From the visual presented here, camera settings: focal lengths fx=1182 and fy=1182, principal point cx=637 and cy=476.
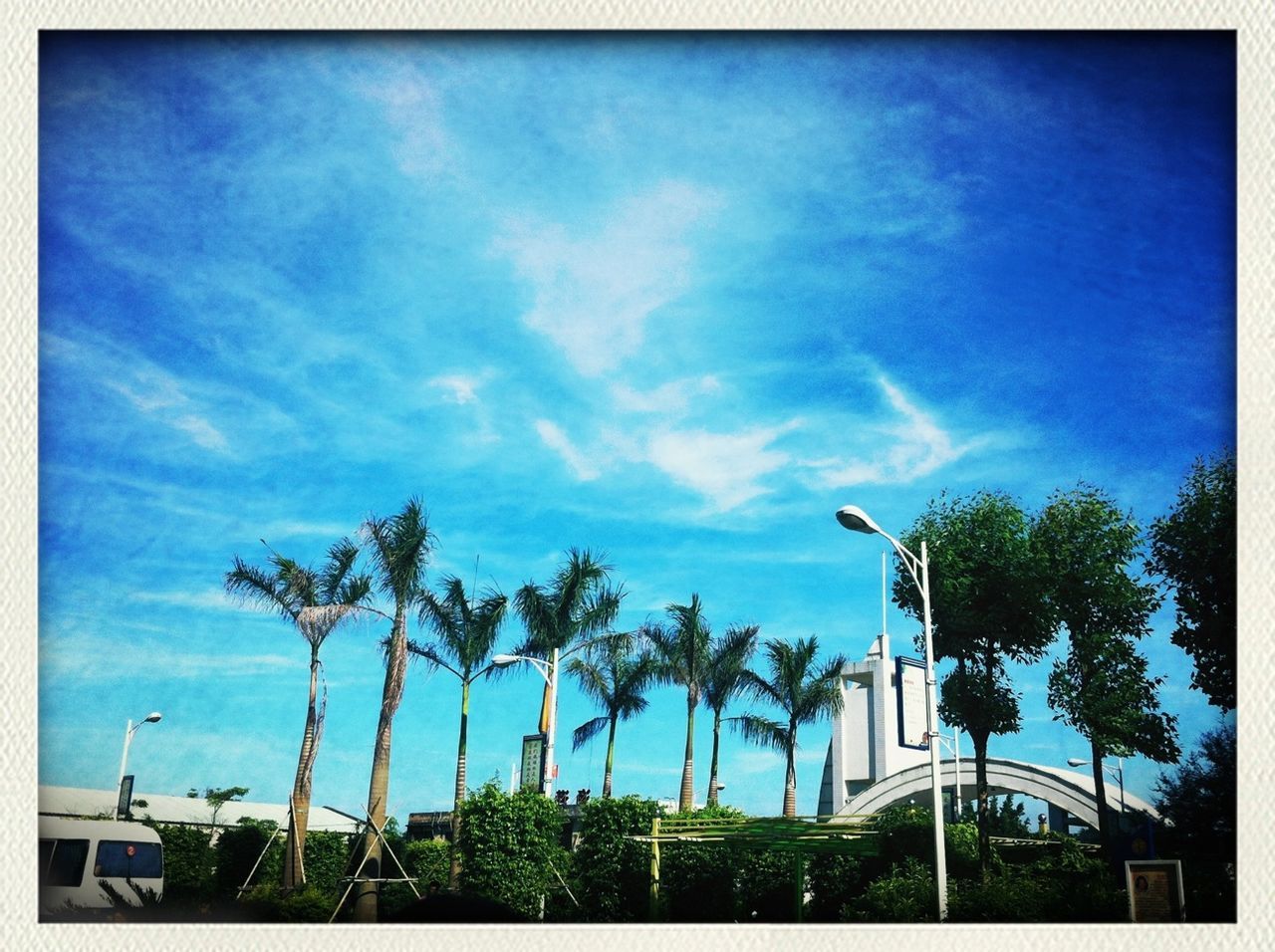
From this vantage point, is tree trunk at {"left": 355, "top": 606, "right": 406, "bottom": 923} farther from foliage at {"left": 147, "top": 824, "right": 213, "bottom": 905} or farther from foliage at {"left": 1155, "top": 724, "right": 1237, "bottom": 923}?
foliage at {"left": 1155, "top": 724, "right": 1237, "bottom": 923}

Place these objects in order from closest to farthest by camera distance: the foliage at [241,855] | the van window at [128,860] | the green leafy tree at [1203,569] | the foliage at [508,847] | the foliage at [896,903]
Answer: the foliage at [896,903] < the green leafy tree at [1203,569] < the van window at [128,860] < the foliage at [508,847] < the foliage at [241,855]

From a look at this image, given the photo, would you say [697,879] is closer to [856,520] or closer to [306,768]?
[306,768]

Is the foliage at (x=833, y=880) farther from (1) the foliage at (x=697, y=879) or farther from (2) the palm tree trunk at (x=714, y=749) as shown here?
(2) the palm tree trunk at (x=714, y=749)

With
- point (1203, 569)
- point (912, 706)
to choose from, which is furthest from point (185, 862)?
point (912, 706)

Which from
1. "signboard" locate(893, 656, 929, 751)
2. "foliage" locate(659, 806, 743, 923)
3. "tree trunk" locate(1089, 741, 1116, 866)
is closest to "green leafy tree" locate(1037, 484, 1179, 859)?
"tree trunk" locate(1089, 741, 1116, 866)

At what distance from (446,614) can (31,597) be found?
396 inches

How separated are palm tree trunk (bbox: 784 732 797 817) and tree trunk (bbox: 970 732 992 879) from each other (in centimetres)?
803

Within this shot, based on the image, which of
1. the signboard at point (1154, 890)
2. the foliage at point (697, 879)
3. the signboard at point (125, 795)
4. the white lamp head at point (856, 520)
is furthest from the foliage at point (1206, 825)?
the signboard at point (125, 795)

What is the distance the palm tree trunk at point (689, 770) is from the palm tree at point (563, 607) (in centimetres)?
527

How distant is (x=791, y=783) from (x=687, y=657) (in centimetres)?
438

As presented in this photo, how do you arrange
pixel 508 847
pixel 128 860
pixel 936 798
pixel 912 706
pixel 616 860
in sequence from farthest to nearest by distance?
pixel 912 706, pixel 616 860, pixel 508 847, pixel 128 860, pixel 936 798

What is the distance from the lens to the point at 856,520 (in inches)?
464

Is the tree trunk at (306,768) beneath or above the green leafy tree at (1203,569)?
beneath

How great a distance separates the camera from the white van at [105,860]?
561 inches
